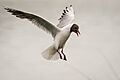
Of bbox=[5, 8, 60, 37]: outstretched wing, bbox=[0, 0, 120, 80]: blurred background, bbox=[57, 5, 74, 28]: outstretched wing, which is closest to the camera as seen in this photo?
bbox=[5, 8, 60, 37]: outstretched wing

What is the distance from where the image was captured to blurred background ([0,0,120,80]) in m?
1.61

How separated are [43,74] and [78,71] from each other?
6.8 inches

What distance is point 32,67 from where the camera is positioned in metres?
1.63

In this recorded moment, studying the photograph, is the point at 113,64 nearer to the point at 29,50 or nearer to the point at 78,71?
the point at 78,71

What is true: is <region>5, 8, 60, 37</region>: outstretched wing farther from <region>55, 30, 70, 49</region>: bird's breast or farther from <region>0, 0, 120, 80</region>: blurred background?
<region>0, 0, 120, 80</region>: blurred background

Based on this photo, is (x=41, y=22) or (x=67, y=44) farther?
(x=67, y=44)

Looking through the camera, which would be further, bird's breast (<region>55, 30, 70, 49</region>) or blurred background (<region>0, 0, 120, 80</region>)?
blurred background (<region>0, 0, 120, 80</region>)

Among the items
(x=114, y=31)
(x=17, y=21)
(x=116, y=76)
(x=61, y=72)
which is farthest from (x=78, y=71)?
(x=17, y=21)

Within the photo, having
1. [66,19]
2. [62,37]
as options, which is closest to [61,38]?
[62,37]

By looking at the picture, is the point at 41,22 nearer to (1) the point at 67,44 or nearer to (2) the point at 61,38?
(2) the point at 61,38

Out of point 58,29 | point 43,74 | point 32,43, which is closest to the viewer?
point 58,29

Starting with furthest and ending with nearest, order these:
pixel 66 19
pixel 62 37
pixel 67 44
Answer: pixel 67 44 < pixel 66 19 < pixel 62 37

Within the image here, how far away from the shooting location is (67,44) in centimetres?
171

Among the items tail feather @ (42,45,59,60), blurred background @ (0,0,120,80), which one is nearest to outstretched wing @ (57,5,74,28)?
tail feather @ (42,45,59,60)
